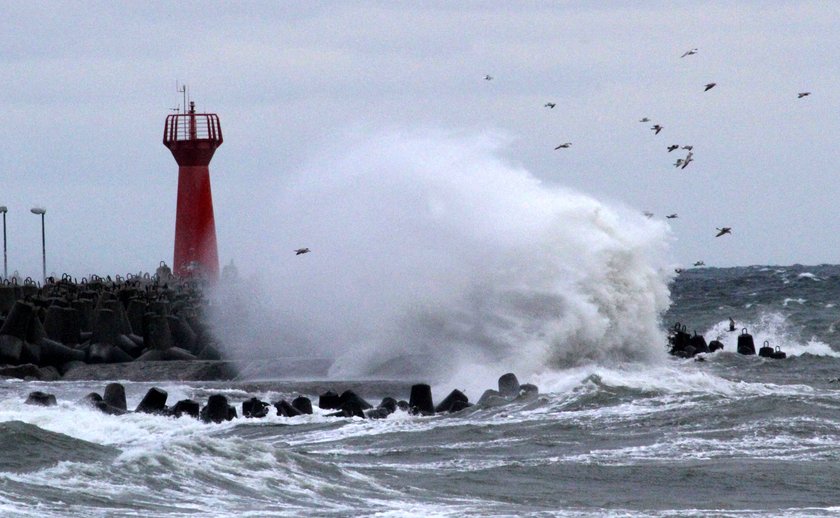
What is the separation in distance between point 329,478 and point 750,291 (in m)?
50.0

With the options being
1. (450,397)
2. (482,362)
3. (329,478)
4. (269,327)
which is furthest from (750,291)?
(329,478)

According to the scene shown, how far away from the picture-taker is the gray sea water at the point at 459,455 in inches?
538

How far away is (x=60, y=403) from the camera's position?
2020cm

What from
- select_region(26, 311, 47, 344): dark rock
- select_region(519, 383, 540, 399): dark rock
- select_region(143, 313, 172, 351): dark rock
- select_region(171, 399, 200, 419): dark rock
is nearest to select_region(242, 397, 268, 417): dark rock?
select_region(171, 399, 200, 419): dark rock

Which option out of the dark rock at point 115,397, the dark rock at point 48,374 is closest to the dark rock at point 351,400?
the dark rock at point 115,397

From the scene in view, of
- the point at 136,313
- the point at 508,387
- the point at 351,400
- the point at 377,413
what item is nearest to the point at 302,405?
the point at 351,400

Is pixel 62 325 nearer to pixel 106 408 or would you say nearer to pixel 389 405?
pixel 106 408

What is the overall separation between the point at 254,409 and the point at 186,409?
83cm

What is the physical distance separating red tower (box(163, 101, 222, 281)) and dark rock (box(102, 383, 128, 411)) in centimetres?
2024

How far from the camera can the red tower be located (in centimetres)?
4069

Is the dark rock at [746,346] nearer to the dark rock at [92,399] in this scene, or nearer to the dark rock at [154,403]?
the dark rock at [154,403]

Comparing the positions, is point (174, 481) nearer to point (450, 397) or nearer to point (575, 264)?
point (450, 397)

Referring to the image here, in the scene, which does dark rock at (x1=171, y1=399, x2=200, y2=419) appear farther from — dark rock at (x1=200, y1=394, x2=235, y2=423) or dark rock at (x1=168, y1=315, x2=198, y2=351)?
dark rock at (x1=168, y1=315, x2=198, y2=351)

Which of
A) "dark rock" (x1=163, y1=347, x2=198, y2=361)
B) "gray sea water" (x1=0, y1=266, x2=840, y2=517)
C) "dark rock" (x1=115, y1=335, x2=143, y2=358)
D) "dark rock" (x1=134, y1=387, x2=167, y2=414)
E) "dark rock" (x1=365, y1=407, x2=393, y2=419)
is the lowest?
"gray sea water" (x1=0, y1=266, x2=840, y2=517)
